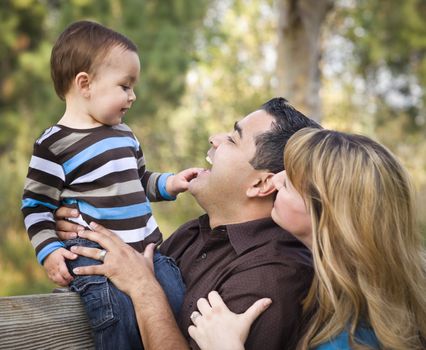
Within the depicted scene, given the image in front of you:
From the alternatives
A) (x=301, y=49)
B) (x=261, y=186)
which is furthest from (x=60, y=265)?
(x=301, y=49)

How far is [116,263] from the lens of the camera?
2602 millimetres

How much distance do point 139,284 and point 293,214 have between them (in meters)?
0.58

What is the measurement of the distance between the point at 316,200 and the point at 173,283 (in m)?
0.70

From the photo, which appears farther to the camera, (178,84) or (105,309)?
(178,84)

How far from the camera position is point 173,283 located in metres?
2.83

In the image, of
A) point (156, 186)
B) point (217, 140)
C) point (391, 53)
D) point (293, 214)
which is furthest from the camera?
point (391, 53)

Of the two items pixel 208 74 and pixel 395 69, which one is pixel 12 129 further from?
pixel 395 69

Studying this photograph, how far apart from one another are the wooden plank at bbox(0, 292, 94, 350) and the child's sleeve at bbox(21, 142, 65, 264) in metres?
0.25

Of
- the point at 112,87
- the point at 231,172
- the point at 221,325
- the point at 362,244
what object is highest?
the point at 112,87

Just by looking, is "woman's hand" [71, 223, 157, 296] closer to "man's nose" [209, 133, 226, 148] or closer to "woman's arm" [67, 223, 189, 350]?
"woman's arm" [67, 223, 189, 350]

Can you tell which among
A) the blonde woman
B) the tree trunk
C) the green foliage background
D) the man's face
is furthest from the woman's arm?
the tree trunk

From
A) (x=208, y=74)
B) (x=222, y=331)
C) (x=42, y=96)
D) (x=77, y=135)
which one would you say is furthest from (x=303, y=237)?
(x=208, y=74)

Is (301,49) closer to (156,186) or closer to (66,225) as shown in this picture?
(156,186)

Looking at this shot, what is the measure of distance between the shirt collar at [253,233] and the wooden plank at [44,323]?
24.1 inches
